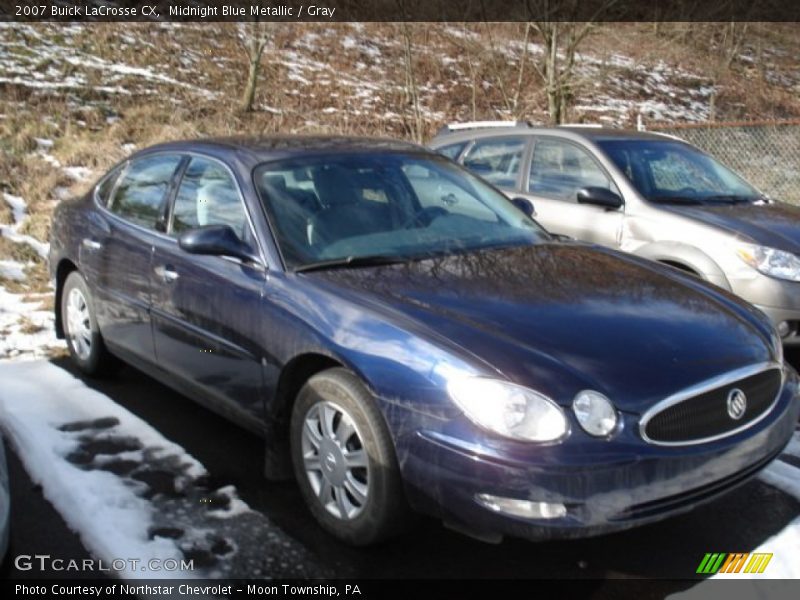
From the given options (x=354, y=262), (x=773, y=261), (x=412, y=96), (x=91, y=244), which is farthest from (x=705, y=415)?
(x=412, y=96)

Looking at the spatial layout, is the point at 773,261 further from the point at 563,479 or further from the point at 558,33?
the point at 558,33

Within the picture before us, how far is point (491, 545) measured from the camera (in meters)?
3.32

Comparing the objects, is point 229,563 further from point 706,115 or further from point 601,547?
point 706,115

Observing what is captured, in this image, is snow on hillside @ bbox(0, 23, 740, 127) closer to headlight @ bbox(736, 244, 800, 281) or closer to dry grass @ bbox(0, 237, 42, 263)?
dry grass @ bbox(0, 237, 42, 263)

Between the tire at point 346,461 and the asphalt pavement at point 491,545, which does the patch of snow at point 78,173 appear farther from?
the tire at point 346,461

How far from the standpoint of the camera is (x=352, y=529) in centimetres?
318

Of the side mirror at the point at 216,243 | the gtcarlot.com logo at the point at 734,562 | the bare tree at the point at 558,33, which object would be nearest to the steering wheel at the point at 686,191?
the gtcarlot.com logo at the point at 734,562

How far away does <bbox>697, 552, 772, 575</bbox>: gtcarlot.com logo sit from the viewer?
3090 mm

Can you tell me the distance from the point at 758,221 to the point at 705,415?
10.8 ft

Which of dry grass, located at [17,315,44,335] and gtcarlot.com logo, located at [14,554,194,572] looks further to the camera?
dry grass, located at [17,315,44,335]

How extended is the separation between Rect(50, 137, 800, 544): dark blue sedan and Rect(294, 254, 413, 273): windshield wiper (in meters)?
0.01

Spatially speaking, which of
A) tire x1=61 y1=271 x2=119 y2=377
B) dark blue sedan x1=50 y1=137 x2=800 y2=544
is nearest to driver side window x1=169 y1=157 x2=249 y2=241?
dark blue sedan x1=50 y1=137 x2=800 y2=544

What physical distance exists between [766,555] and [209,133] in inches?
527

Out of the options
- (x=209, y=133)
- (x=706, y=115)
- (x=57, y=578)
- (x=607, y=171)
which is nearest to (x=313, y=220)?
(x=57, y=578)
